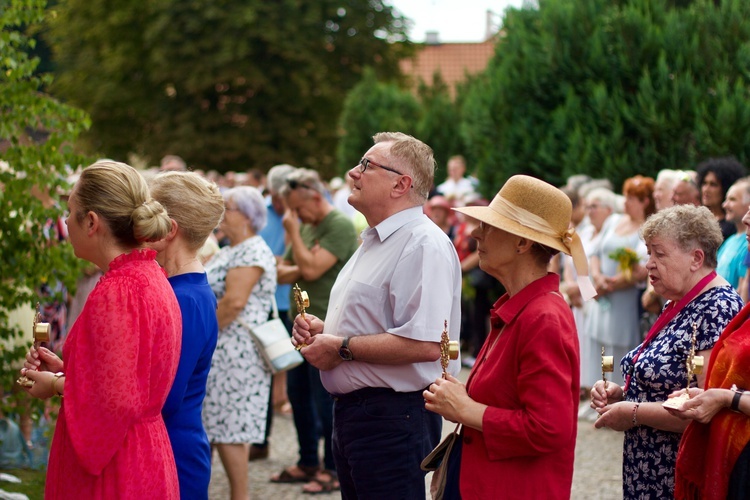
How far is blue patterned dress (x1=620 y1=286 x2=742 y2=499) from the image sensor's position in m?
4.10

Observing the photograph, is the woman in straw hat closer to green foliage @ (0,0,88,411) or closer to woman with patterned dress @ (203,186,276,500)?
woman with patterned dress @ (203,186,276,500)

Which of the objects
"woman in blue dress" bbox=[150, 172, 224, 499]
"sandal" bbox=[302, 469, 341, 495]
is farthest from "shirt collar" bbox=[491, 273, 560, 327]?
"sandal" bbox=[302, 469, 341, 495]

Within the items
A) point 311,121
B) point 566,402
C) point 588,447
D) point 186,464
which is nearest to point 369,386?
point 186,464

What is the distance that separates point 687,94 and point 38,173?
775 cm

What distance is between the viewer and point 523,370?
348cm

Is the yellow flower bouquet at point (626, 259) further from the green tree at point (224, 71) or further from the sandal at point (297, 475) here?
the green tree at point (224, 71)

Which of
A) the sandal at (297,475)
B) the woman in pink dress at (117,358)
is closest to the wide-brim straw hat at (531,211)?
the woman in pink dress at (117,358)

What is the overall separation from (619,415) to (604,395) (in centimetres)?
12

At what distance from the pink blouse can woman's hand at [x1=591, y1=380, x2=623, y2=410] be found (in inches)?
66.3

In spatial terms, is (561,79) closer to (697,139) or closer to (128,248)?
(697,139)

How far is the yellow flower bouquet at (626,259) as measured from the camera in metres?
9.38

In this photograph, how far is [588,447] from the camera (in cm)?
896

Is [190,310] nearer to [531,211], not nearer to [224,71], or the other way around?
[531,211]

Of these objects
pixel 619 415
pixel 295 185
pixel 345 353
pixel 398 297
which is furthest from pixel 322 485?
pixel 619 415
